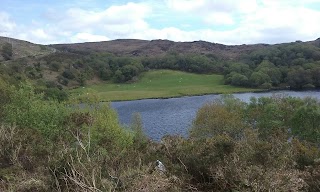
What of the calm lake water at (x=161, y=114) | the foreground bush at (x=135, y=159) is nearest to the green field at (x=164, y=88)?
the calm lake water at (x=161, y=114)

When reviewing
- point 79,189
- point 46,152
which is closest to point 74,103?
point 46,152

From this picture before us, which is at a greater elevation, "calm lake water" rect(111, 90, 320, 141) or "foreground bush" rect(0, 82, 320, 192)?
"foreground bush" rect(0, 82, 320, 192)

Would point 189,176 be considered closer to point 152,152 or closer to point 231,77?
point 152,152

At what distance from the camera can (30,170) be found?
944 inches

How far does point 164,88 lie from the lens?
6777 inches

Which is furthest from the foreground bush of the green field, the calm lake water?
the green field

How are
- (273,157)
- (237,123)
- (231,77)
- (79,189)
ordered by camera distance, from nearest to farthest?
(79,189) < (273,157) < (237,123) < (231,77)

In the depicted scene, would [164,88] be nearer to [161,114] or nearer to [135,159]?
[161,114]

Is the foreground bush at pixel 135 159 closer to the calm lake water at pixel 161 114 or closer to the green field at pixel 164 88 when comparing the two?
the calm lake water at pixel 161 114

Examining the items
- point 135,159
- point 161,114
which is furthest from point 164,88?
point 135,159

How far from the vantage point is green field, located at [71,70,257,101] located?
155 metres

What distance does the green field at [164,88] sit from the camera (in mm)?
155375

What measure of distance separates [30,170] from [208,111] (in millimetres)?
44396

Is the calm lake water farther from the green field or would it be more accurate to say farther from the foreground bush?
the foreground bush
